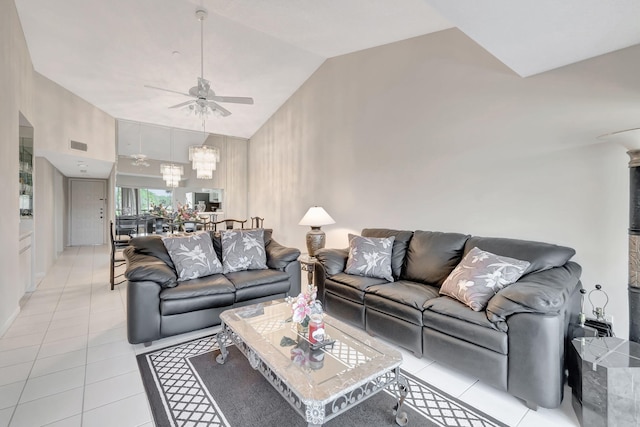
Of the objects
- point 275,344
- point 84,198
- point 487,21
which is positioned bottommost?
point 275,344

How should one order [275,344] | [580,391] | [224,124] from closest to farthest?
1. [580,391]
2. [275,344]
3. [224,124]

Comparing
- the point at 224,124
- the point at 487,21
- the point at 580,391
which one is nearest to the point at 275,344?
the point at 580,391

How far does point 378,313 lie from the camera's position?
2.74 metres

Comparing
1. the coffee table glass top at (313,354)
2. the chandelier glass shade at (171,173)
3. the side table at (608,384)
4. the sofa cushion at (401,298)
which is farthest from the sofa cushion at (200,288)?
the chandelier glass shade at (171,173)

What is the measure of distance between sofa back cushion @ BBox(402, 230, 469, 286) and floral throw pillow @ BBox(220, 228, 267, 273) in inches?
→ 68.5

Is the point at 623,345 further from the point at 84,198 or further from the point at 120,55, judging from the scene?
the point at 84,198

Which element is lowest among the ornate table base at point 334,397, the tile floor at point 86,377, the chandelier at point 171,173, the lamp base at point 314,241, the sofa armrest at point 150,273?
the tile floor at point 86,377

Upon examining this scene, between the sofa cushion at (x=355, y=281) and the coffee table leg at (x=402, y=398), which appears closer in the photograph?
the coffee table leg at (x=402, y=398)

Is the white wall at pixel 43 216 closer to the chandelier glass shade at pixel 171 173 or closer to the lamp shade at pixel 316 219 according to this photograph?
the chandelier glass shade at pixel 171 173

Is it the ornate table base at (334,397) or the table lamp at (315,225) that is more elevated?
the table lamp at (315,225)

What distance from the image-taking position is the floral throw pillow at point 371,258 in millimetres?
3178

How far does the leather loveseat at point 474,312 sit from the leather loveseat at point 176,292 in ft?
1.98

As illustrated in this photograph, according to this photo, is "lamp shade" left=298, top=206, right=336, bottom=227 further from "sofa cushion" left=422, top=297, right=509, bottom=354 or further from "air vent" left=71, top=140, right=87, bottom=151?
"air vent" left=71, top=140, right=87, bottom=151

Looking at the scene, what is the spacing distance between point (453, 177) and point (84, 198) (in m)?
10.1
